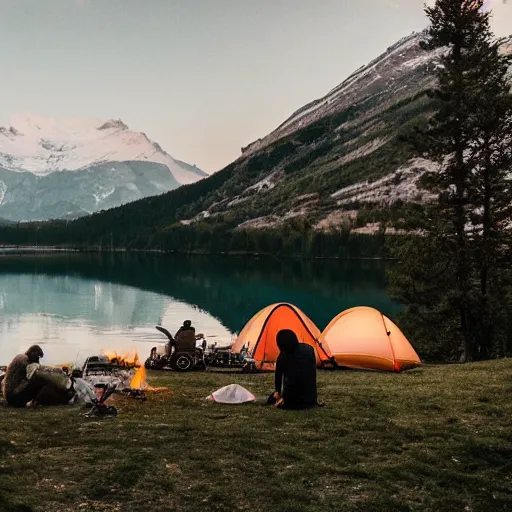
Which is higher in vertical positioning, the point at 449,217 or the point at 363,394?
the point at 449,217

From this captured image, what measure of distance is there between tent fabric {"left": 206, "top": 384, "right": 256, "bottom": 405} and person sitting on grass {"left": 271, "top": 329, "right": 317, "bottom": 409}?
1.11 m

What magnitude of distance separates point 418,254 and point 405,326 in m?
8.73

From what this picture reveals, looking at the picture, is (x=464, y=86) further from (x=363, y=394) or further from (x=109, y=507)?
(x=109, y=507)

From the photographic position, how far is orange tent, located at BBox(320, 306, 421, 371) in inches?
1136

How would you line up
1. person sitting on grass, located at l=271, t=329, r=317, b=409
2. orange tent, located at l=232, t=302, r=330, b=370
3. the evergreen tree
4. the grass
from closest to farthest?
the grass → person sitting on grass, located at l=271, t=329, r=317, b=409 → orange tent, located at l=232, t=302, r=330, b=370 → the evergreen tree

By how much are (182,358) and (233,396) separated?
965 centimetres

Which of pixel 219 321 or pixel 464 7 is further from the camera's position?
pixel 219 321

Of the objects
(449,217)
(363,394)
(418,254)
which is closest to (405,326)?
(418,254)

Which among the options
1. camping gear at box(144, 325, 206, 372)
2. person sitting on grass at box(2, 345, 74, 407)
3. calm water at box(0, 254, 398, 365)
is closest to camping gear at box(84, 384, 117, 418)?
person sitting on grass at box(2, 345, 74, 407)

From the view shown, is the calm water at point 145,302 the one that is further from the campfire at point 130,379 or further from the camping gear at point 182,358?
the campfire at point 130,379

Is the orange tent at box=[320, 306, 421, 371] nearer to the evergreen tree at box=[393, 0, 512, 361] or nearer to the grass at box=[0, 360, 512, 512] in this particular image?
the evergreen tree at box=[393, 0, 512, 361]

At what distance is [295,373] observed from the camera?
669 inches

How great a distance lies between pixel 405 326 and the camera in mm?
46281

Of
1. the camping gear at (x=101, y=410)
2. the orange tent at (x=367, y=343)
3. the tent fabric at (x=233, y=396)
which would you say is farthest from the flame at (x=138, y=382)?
the orange tent at (x=367, y=343)
